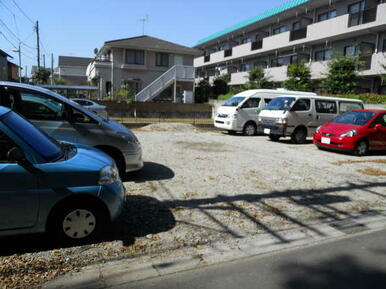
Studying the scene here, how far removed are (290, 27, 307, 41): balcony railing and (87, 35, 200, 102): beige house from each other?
9640 mm

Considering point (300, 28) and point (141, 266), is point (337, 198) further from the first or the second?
point (300, 28)

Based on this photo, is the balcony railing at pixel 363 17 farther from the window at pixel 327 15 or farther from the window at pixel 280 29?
the window at pixel 280 29

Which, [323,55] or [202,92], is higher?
[323,55]

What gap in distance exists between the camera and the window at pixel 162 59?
32.2 metres

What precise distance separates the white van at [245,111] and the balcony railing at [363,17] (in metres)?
10.8

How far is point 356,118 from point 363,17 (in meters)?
14.6

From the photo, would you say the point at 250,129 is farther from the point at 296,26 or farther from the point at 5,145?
the point at 296,26

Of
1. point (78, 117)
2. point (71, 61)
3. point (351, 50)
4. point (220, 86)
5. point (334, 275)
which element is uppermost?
point (71, 61)

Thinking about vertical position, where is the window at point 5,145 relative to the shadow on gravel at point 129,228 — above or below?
above

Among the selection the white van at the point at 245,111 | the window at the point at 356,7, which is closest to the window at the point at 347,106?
the white van at the point at 245,111

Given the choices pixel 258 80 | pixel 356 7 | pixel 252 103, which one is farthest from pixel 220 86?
pixel 252 103

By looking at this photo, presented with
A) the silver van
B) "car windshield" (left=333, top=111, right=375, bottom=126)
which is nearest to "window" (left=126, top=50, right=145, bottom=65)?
"car windshield" (left=333, top=111, right=375, bottom=126)

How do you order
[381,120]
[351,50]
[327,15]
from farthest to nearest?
[327,15] → [351,50] → [381,120]

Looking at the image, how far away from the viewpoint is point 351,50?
23484mm
